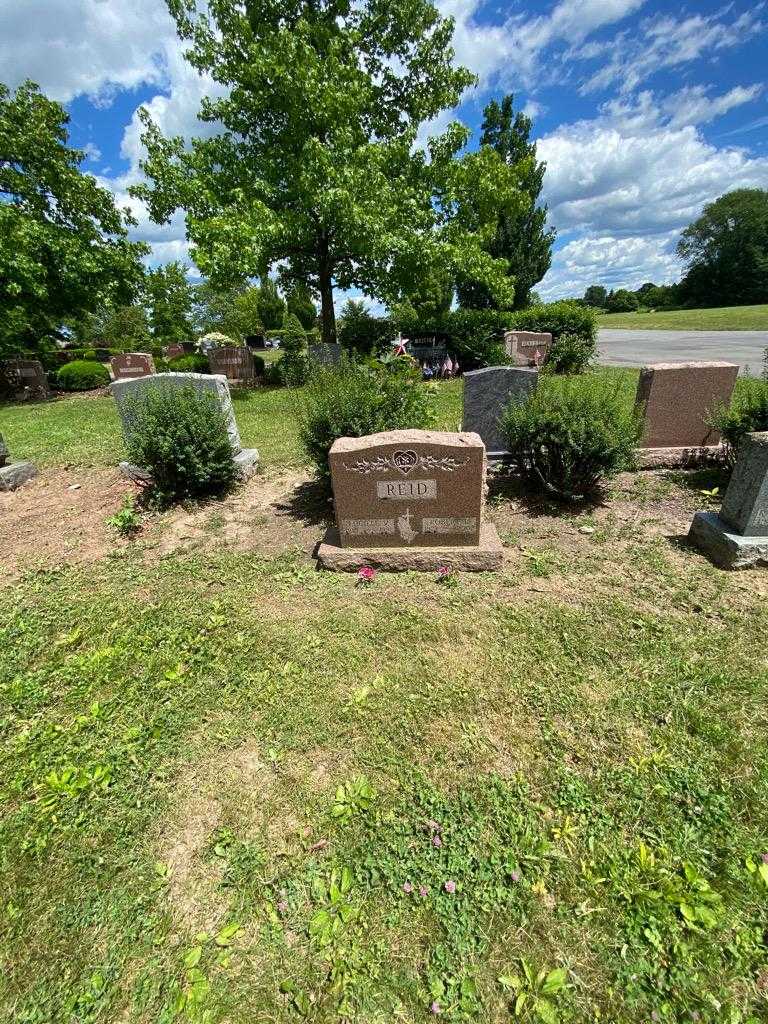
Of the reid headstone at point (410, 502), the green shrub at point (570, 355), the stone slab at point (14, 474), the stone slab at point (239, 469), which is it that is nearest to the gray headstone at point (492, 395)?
the reid headstone at point (410, 502)

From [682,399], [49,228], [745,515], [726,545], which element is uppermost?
[49,228]

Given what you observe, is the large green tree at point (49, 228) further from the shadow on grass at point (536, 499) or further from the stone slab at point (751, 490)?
the stone slab at point (751, 490)

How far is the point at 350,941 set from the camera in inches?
60.6

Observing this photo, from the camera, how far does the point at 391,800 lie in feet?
6.48

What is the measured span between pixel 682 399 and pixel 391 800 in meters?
5.65

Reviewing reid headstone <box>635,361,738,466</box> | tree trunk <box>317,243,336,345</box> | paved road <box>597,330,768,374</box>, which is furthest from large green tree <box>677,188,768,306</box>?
reid headstone <box>635,361,738,466</box>

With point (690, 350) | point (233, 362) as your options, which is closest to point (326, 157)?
point (233, 362)

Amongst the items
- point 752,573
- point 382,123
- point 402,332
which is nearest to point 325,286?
point 402,332

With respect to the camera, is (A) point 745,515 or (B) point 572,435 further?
(B) point 572,435

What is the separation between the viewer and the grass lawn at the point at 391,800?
4.76 ft

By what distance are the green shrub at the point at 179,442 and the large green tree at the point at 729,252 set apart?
69.1m

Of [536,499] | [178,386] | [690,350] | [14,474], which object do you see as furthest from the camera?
[690,350]

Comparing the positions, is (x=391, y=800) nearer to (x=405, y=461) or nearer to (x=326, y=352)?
(x=405, y=461)

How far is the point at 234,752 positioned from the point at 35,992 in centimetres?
94
